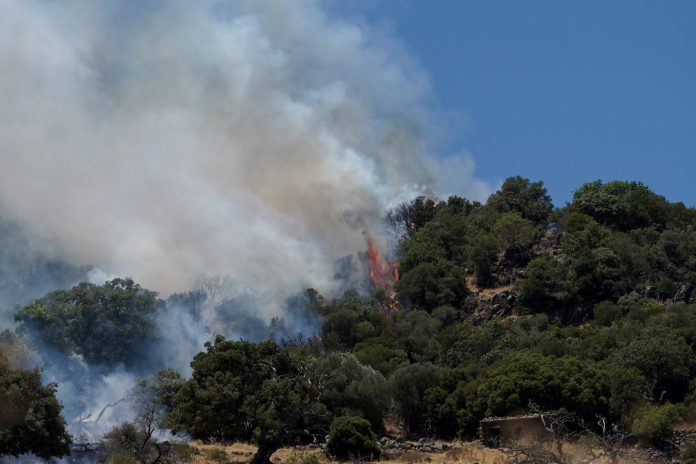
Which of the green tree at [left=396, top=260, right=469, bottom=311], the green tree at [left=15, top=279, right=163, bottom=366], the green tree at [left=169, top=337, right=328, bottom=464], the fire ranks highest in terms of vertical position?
the fire

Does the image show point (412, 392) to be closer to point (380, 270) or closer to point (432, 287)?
point (432, 287)

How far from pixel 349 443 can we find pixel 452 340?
2787cm

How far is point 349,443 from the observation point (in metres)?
46.8

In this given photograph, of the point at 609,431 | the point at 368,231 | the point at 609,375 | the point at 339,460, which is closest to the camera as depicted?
the point at 339,460

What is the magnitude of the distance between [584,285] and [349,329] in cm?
1807

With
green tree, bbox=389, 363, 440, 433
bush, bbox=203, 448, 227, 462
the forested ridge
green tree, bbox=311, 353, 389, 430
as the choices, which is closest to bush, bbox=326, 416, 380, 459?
the forested ridge

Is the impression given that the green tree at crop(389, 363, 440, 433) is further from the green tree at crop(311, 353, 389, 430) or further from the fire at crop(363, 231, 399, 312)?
the fire at crop(363, 231, 399, 312)

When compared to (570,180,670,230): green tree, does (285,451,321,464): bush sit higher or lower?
lower

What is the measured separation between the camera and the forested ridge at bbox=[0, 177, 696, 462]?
46.8 m

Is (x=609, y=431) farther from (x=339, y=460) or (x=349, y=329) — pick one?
(x=349, y=329)

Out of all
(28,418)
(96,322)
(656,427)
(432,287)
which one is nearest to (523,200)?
(432,287)

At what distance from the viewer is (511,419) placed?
51.6 m

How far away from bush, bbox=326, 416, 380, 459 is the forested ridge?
0.29ft

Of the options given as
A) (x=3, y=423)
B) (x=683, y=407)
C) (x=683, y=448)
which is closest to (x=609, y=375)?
(x=683, y=407)
